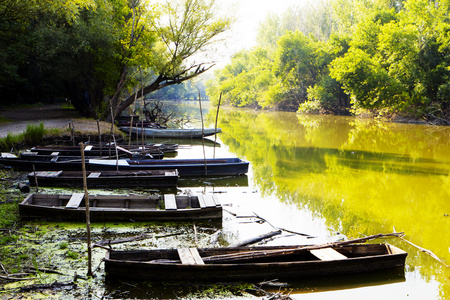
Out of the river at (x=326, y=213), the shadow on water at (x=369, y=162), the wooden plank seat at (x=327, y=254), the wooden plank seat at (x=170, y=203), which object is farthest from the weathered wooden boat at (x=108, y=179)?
the shadow on water at (x=369, y=162)

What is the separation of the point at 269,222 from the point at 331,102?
38.7 meters

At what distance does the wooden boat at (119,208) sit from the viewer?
8438 mm

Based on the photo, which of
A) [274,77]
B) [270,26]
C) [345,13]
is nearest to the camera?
[345,13]

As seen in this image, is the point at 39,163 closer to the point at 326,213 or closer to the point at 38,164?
the point at 38,164

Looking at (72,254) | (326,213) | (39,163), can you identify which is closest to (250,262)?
(72,254)

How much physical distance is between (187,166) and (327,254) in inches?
297

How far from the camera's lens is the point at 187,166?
44.2 feet

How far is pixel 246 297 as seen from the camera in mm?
5965

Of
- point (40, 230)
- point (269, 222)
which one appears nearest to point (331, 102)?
point (269, 222)

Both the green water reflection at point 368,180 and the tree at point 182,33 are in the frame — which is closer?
the green water reflection at point 368,180

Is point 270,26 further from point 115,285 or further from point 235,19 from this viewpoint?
point 115,285

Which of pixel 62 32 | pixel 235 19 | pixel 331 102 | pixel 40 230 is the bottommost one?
pixel 40 230

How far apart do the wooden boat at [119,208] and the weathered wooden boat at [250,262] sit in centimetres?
225

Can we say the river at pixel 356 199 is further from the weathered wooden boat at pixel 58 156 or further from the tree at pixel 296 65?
the tree at pixel 296 65
